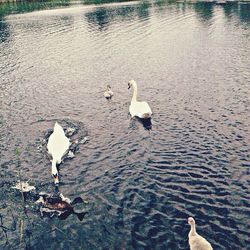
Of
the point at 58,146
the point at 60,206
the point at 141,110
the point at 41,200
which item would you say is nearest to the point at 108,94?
the point at 141,110

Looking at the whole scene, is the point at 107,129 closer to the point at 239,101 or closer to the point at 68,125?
the point at 68,125

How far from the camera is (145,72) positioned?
3900cm

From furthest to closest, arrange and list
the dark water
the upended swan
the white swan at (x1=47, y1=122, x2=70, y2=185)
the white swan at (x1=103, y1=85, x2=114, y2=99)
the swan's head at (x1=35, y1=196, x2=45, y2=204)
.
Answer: the white swan at (x1=103, y1=85, x2=114, y2=99) → the upended swan → the white swan at (x1=47, y1=122, x2=70, y2=185) → the swan's head at (x1=35, y1=196, x2=45, y2=204) → the dark water

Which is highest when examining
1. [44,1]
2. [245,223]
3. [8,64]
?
[44,1]

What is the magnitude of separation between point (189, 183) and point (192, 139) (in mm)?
5421

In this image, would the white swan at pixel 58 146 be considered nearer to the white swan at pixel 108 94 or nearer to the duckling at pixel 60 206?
the duckling at pixel 60 206

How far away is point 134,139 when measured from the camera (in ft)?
77.5

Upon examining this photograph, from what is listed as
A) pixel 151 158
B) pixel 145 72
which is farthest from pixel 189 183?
pixel 145 72

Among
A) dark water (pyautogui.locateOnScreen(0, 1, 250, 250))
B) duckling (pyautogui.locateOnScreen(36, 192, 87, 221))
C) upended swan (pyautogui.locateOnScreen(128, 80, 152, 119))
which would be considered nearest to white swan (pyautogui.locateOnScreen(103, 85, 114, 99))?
dark water (pyautogui.locateOnScreen(0, 1, 250, 250))

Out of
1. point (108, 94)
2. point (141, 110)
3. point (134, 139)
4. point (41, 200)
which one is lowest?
point (134, 139)

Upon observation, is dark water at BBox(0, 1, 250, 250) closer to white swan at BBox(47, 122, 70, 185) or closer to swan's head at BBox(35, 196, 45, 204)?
swan's head at BBox(35, 196, 45, 204)

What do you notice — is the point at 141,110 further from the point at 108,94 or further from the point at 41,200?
the point at 41,200

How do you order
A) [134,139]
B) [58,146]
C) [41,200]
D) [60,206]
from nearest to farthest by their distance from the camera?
[60,206], [41,200], [58,146], [134,139]

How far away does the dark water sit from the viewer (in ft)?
50.3
